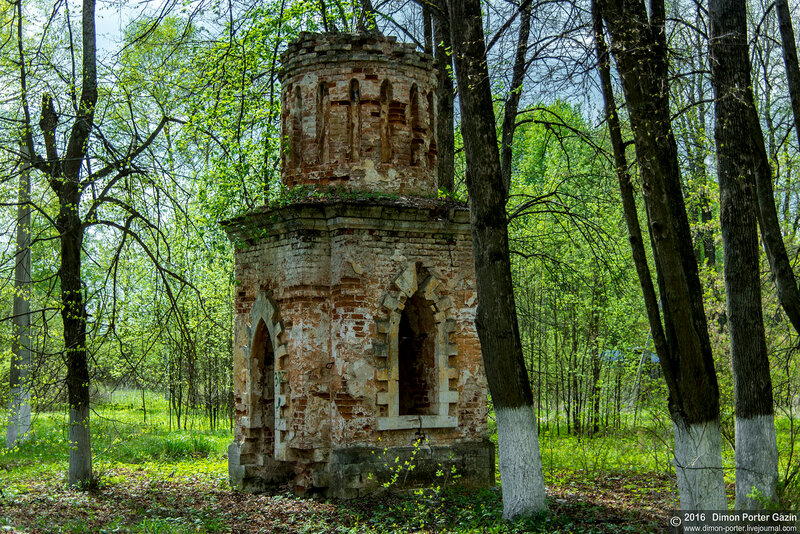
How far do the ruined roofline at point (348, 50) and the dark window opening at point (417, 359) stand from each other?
150 inches

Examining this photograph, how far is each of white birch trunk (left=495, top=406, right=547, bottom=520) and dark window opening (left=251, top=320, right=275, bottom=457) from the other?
15.7ft

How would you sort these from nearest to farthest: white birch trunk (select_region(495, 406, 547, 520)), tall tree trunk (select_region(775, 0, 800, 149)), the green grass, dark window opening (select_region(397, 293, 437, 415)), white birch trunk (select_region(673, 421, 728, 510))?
white birch trunk (select_region(673, 421, 728, 510)) → white birch trunk (select_region(495, 406, 547, 520)) → tall tree trunk (select_region(775, 0, 800, 149)) → dark window opening (select_region(397, 293, 437, 415)) → the green grass

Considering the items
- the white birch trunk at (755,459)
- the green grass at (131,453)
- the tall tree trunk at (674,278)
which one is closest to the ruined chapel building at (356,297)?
the green grass at (131,453)

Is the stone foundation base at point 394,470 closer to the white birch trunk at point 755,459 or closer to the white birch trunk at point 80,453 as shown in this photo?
the white birch trunk at point 80,453

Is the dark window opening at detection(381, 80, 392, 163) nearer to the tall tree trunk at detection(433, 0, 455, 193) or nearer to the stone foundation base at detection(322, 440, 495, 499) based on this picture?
the tall tree trunk at detection(433, 0, 455, 193)

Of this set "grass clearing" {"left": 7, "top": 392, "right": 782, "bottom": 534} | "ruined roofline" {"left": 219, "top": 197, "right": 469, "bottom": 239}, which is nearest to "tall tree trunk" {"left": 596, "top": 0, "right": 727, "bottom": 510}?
"grass clearing" {"left": 7, "top": 392, "right": 782, "bottom": 534}

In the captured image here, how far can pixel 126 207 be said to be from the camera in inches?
455

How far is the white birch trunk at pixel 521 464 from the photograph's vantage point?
8641 mm

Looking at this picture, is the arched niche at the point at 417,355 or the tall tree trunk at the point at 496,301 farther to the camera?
the arched niche at the point at 417,355

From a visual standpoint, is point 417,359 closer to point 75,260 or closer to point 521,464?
point 521,464

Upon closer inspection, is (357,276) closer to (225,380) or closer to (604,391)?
(604,391)

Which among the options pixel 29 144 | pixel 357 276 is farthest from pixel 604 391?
pixel 29 144

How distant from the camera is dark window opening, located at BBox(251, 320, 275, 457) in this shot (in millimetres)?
12211

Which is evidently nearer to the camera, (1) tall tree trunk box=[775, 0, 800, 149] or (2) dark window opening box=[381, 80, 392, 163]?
(1) tall tree trunk box=[775, 0, 800, 149]
